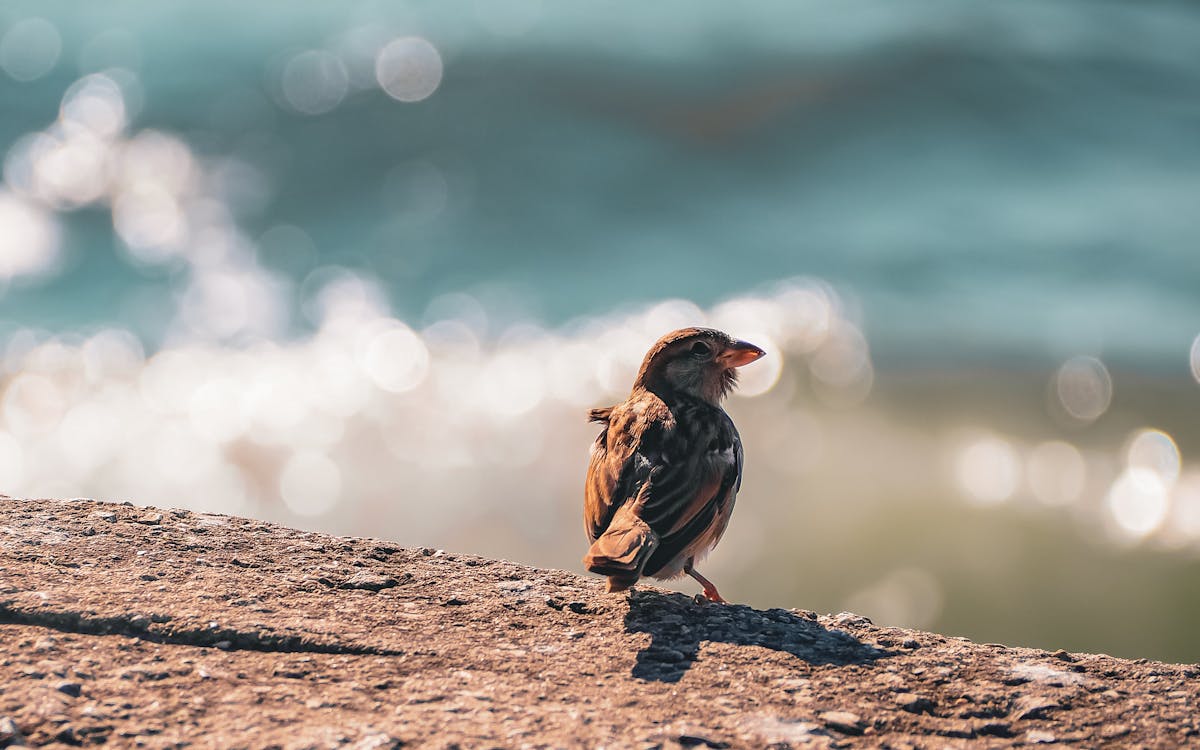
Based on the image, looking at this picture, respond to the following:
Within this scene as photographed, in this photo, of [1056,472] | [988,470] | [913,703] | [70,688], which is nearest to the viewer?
[70,688]

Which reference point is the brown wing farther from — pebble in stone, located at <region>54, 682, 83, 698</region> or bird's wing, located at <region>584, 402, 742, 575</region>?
pebble in stone, located at <region>54, 682, 83, 698</region>

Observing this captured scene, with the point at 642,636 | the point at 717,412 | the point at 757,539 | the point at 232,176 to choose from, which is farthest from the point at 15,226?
the point at 642,636

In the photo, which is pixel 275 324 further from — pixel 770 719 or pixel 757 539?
pixel 770 719

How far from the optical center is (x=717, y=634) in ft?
12.2

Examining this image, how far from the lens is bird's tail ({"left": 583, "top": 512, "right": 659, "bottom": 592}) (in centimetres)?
395

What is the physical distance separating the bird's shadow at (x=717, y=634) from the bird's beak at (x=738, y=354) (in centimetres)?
186

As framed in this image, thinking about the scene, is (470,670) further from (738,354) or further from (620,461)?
(738,354)

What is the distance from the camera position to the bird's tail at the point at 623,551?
3.95 meters

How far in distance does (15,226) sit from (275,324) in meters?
5.33

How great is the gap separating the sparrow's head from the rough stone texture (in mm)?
1679

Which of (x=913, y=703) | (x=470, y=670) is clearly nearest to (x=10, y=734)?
(x=470, y=670)

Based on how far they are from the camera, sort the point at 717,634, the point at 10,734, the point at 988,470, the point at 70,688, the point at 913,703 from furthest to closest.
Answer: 1. the point at 988,470
2. the point at 717,634
3. the point at 913,703
4. the point at 70,688
5. the point at 10,734

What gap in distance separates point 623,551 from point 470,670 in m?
0.87

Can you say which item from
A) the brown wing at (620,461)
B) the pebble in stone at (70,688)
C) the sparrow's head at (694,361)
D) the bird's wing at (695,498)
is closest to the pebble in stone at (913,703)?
the bird's wing at (695,498)
